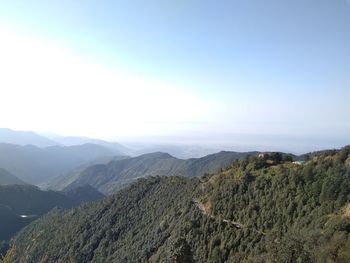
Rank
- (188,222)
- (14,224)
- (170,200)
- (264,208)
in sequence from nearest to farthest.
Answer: (264,208) < (188,222) < (170,200) < (14,224)

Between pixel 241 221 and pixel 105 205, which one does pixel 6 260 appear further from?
pixel 105 205

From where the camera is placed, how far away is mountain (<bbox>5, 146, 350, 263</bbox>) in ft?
140

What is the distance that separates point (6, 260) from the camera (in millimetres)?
9328

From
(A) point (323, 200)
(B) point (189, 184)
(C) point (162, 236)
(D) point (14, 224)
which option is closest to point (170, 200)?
(B) point (189, 184)

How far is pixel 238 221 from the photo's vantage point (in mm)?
66188

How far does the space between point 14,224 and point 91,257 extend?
104 meters

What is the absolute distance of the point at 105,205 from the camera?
440 ft

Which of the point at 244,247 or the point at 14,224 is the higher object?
the point at 244,247

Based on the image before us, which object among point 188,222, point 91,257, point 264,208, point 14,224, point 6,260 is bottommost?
point 14,224

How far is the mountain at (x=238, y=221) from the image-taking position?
4258 centimetres

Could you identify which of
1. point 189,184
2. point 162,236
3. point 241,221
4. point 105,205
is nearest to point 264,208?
point 241,221

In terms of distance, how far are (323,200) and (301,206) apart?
3.80m

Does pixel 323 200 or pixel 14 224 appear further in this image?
pixel 14 224

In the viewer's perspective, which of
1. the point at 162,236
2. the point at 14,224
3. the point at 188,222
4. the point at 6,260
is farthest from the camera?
the point at 14,224
